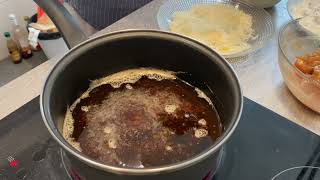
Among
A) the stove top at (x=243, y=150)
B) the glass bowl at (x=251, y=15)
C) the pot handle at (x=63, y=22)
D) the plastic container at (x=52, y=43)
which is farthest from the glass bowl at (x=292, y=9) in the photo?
the plastic container at (x=52, y=43)

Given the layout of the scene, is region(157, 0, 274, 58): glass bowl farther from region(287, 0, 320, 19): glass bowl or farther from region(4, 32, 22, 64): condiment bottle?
region(4, 32, 22, 64): condiment bottle

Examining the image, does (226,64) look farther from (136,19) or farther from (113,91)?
(136,19)

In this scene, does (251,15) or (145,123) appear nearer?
(145,123)

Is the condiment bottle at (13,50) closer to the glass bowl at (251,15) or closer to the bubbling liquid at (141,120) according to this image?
the glass bowl at (251,15)

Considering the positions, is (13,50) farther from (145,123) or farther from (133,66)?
(145,123)

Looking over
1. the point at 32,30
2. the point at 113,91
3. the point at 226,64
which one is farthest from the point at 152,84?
the point at 32,30

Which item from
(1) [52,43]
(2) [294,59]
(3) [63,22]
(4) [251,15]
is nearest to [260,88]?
(2) [294,59]
